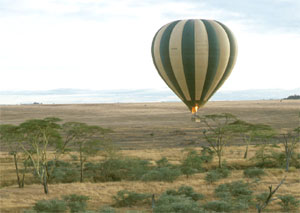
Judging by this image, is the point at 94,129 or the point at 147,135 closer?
the point at 94,129

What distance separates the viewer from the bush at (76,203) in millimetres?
20641

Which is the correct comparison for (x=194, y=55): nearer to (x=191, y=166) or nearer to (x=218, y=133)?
(x=191, y=166)

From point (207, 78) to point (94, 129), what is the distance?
11955mm

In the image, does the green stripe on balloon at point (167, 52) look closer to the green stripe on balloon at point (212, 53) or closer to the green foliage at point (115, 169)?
the green stripe on balloon at point (212, 53)

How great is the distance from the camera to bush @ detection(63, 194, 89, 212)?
20.6m

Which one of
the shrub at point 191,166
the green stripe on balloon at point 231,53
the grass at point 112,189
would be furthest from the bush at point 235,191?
the green stripe on balloon at point 231,53

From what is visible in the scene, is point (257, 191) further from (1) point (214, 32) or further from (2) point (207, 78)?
(1) point (214, 32)

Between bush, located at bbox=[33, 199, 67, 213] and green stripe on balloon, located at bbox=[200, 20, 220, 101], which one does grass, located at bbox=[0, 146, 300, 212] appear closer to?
bush, located at bbox=[33, 199, 67, 213]

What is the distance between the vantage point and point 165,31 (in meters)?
30.8

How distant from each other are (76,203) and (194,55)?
16132mm

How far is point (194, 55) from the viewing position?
97.3ft

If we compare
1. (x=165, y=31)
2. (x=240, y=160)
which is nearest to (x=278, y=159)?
(x=240, y=160)

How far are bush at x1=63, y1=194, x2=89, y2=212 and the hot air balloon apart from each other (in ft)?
44.8

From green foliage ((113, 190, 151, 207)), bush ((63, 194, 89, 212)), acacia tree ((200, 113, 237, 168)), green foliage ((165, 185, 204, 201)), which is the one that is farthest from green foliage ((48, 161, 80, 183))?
acacia tree ((200, 113, 237, 168))
